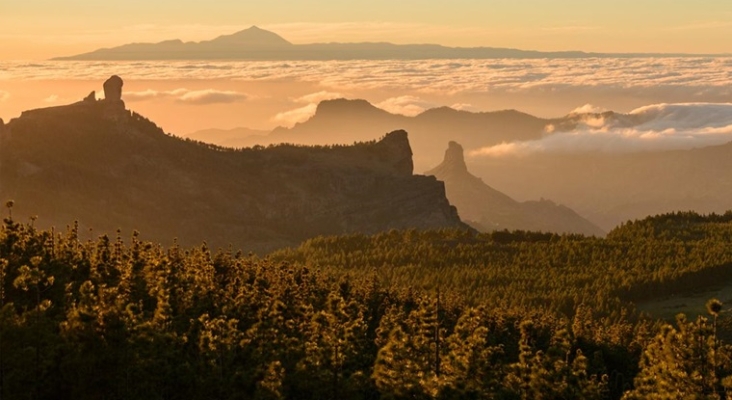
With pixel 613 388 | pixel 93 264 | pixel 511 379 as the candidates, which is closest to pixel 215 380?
pixel 511 379

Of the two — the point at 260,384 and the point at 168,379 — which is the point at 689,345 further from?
the point at 168,379

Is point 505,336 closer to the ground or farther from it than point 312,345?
closer to the ground

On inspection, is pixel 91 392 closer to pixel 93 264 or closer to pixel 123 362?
pixel 123 362

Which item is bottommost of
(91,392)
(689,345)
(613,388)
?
(613,388)

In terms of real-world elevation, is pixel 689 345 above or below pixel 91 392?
above

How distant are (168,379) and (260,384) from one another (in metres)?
9.34

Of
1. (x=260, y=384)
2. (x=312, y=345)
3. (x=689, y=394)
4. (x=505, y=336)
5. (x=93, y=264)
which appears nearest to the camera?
(x=689, y=394)

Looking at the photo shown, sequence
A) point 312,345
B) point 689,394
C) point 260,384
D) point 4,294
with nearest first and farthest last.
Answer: point 689,394
point 260,384
point 312,345
point 4,294

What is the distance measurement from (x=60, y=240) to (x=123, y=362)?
57.8 m

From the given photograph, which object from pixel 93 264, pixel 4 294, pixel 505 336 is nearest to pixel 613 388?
pixel 505 336

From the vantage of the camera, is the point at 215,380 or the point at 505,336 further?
the point at 505,336

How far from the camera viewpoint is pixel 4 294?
5162 inches

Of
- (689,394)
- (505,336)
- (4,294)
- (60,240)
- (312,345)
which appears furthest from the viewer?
(505,336)

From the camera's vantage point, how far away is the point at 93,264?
152 m
